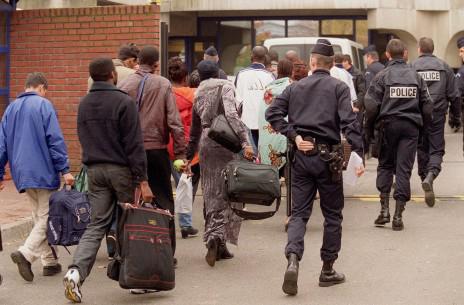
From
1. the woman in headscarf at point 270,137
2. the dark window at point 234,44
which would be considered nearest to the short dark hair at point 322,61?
the woman in headscarf at point 270,137

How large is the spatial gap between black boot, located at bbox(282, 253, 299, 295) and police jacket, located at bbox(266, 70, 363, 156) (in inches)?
39.0

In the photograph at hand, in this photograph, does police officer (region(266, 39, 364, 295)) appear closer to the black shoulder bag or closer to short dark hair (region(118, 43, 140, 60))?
the black shoulder bag

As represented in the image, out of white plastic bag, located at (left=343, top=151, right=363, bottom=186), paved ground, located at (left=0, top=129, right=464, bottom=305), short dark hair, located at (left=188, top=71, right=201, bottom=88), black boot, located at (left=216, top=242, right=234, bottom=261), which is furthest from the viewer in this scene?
short dark hair, located at (left=188, top=71, right=201, bottom=88)

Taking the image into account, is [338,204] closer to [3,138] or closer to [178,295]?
[178,295]

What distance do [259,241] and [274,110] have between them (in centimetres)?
260

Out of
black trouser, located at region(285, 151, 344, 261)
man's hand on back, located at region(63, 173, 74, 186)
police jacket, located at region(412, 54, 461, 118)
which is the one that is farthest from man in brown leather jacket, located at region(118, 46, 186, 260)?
police jacket, located at region(412, 54, 461, 118)

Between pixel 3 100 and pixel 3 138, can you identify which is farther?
pixel 3 100

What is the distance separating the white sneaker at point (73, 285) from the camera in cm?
786

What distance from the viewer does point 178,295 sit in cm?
837

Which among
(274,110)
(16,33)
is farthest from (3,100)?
(274,110)

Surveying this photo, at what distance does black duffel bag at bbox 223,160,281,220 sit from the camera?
349 inches

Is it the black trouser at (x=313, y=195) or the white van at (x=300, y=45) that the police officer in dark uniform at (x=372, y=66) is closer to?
the white van at (x=300, y=45)

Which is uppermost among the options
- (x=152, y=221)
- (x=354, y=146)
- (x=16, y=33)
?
(x=16, y=33)

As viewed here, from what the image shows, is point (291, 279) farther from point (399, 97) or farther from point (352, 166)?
point (399, 97)
